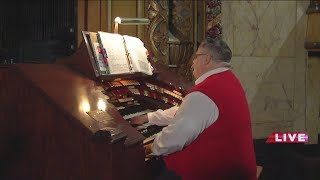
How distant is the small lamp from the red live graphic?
129cm

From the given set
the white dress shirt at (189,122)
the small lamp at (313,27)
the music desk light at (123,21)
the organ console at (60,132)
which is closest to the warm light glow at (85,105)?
the organ console at (60,132)

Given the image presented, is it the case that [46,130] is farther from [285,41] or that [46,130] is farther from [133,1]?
[285,41]

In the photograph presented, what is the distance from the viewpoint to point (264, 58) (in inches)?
244

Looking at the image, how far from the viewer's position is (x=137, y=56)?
3.87 metres

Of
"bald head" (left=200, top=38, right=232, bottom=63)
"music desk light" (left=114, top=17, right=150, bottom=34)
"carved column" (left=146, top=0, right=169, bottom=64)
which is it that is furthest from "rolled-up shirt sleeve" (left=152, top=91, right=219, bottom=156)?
"carved column" (left=146, top=0, right=169, bottom=64)

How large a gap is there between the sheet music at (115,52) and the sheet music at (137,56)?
87mm

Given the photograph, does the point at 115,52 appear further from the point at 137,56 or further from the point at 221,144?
the point at 221,144

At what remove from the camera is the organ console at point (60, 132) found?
2.40m

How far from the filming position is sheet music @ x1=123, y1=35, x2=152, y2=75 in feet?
12.3

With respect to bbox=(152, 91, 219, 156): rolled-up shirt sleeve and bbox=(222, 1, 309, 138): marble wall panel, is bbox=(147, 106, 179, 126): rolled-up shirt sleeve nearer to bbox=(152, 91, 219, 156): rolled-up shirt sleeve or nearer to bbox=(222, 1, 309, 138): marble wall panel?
bbox=(152, 91, 219, 156): rolled-up shirt sleeve

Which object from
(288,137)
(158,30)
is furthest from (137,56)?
(288,137)

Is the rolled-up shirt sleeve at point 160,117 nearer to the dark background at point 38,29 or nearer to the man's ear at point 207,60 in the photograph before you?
the man's ear at point 207,60

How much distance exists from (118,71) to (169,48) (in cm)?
240

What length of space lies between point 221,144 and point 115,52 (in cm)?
127
